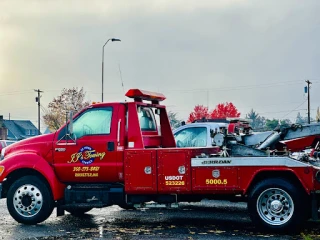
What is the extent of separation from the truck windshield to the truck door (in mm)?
683

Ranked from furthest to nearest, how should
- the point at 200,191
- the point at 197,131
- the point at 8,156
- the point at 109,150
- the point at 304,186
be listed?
the point at 197,131 < the point at 8,156 < the point at 109,150 < the point at 200,191 < the point at 304,186

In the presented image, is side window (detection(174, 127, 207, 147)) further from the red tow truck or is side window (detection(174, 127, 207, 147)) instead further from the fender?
the fender

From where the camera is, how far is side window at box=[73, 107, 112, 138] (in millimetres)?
10852

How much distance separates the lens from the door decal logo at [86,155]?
10.7 m

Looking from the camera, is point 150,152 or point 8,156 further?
point 8,156

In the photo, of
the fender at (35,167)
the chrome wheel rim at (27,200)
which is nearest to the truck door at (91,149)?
the fender at (35,167)

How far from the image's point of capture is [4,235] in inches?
384

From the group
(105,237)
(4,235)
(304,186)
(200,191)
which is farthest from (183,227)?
(4,235)

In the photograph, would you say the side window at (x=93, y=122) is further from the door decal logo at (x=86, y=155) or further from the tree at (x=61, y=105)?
the tree at (x=61, y=105)

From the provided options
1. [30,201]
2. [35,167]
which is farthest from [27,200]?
[35,167]

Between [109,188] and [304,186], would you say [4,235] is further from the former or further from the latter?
[304,186]

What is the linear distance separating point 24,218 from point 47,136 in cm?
162

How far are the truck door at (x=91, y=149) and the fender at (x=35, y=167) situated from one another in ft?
0.49

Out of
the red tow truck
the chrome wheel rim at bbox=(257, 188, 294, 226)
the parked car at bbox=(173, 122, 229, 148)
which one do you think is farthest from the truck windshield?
the parked car at bbox=(173, 122, 229, 148)
